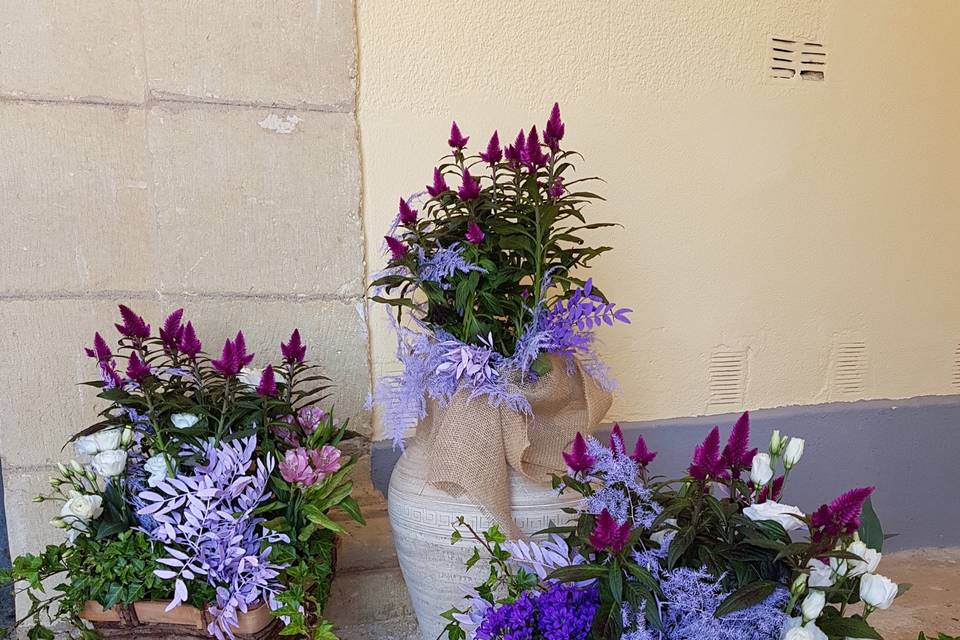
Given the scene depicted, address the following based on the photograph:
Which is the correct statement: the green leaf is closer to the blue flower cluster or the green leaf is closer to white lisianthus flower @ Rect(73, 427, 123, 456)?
the blue flower cluster

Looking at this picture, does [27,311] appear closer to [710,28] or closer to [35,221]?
[35,221]

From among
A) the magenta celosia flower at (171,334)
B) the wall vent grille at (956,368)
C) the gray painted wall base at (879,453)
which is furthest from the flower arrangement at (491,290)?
the wall vent grille at (956,368)

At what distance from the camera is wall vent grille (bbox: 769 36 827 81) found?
167cm

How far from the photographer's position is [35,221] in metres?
1.31

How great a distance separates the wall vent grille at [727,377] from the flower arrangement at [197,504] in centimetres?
104

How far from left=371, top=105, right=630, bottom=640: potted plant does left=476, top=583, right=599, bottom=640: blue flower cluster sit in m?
0.21

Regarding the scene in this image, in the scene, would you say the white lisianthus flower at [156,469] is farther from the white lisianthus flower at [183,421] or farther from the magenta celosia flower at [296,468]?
the magenta celosia flower at [296,468]

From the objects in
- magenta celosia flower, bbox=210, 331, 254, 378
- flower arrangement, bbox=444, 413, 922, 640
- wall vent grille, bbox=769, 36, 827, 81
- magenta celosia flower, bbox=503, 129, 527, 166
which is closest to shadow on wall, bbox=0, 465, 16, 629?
magenta celosia flower, bbox=210, 331, 254, 378

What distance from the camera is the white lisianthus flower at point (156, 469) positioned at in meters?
1.01

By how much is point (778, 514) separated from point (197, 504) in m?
0.79

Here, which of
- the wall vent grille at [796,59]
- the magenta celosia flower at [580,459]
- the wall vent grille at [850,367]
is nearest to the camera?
the magenta celosia flower at [580,459]

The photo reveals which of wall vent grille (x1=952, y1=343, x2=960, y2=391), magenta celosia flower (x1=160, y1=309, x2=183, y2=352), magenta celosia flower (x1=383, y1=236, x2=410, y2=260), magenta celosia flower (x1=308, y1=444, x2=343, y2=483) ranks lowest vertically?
wall vent grille (x1=952, y1=343, x2=960, y2=391)

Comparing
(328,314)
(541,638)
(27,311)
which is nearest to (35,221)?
(27,311)

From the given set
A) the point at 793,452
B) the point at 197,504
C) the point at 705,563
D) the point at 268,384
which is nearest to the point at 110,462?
the point at 197,504
